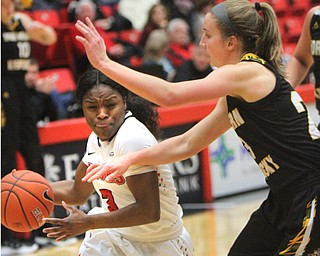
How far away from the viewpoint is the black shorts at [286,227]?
325 centimetres

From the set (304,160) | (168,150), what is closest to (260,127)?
(304,160)

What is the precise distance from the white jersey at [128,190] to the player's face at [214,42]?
20.8 inches

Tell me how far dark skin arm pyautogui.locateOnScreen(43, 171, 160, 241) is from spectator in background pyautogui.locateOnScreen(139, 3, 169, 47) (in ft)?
19.6

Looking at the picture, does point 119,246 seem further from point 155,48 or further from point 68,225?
point 155,48

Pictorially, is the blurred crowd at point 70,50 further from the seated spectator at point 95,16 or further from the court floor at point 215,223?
the court floor at point 215,223

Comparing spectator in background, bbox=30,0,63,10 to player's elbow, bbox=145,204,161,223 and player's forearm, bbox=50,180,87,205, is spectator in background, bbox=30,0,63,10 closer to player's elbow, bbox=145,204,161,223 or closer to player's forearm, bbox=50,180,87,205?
player's forearm, bbox=50,180,87,205

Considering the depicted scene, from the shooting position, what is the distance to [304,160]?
327cm

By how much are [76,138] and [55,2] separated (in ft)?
11.0

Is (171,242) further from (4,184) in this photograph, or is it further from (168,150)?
(4,184)

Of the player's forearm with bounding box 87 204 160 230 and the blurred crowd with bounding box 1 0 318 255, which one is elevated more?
the blurred crowd with bounding box 1 0 318 255

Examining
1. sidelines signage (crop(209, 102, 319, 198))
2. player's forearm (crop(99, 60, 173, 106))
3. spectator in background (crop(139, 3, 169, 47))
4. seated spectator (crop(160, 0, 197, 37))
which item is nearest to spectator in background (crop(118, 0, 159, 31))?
seated spectator (crop(160, 0, 197, 37))

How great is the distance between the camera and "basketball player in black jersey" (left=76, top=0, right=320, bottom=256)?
10.5 feet

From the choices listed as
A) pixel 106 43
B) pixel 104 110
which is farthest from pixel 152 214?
pixel 106 43

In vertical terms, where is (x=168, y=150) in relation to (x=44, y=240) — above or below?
above
